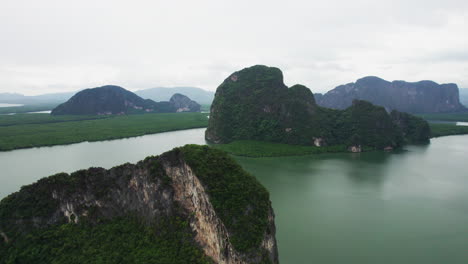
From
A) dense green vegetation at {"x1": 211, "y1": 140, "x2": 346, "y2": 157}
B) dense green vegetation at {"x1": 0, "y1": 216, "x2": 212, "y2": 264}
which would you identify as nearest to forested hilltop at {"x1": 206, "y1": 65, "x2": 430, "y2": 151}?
dense green vegetation at {"x1": 211, "y1": 140, "x2": 346, "y2": 157}

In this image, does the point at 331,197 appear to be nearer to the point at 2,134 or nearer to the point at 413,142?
the point at 413,142

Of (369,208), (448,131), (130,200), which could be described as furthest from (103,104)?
(448,131)

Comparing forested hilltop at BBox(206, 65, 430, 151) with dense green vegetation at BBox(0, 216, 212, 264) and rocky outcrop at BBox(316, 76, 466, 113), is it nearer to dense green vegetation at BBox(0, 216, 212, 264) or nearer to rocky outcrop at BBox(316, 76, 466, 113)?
dense green vegetation at BBox(0, 216, 212, 264)

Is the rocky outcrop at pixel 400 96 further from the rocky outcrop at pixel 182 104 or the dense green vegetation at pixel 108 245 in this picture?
the dense green vegetation at pixel 108 245

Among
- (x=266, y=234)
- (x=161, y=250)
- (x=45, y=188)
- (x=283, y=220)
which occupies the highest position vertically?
(x=45, y=188)

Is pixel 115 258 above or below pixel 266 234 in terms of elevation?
below

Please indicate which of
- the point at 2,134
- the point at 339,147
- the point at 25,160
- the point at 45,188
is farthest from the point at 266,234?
the point at 2,134
